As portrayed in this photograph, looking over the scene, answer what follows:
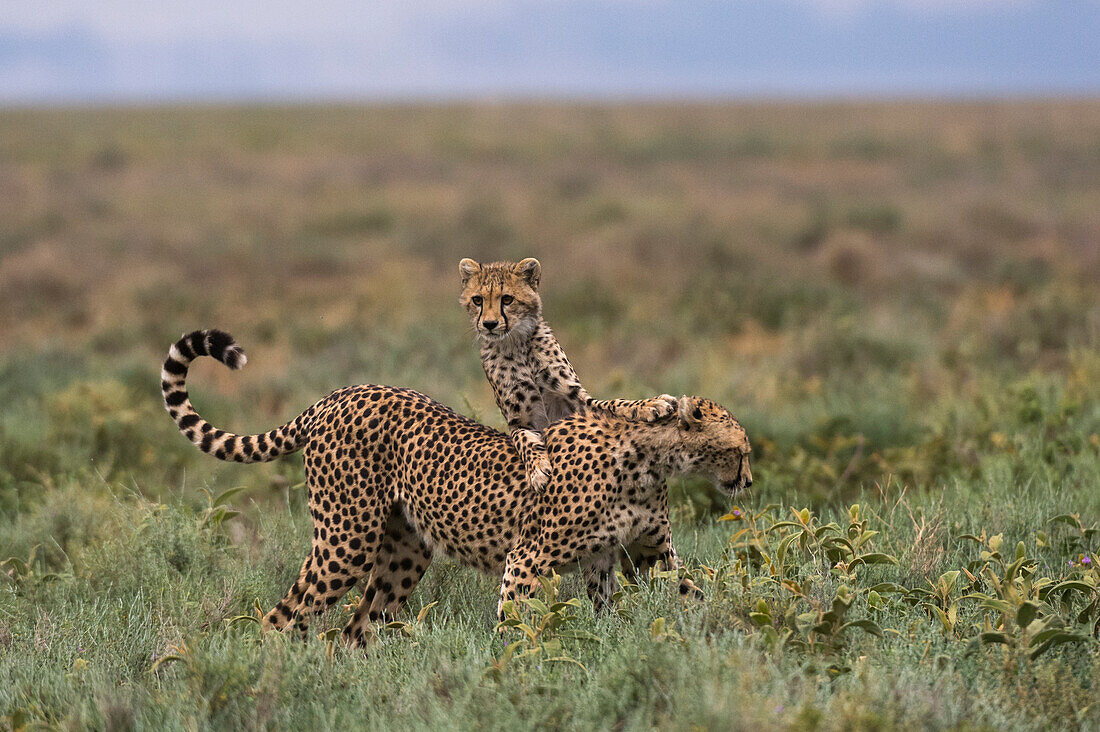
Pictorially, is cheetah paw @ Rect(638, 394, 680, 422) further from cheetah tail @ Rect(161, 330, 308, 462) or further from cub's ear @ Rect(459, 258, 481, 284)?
cheetah tail @ Rect(161, 330, 308, 462)

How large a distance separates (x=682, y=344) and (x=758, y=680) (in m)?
8.62

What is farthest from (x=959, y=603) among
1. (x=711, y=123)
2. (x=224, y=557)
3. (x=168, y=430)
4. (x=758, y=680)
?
(x=711, y=123)

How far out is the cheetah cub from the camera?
4047 millimetres

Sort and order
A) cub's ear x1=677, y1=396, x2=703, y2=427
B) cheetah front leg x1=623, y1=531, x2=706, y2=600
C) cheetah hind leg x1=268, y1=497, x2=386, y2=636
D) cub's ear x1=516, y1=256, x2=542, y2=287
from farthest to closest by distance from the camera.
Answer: cub's ear x1=516, y1=256, x2=542, y2=287 → cheetah hind leg x1=268, y1=497, x2=386, y2=636 → cheetah front leg x1=623, y1=531, x2=706, y2=600 → cub's ear x1=677, y1=396, x2=703, y2=427

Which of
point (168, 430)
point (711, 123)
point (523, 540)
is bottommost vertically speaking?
point (168, 430)

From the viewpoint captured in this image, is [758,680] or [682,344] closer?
[758,680]

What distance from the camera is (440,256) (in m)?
17.3

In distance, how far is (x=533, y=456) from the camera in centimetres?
366

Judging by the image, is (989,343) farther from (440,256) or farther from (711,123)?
(711,123)

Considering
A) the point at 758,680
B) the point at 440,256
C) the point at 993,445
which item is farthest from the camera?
the point at 440,256

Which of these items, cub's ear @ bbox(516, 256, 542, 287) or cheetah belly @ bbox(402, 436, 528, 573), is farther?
cub's ear @ bbox(516, 256, 542, 287)

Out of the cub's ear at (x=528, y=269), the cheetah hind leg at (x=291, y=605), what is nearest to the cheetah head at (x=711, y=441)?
the cub's ear at (x=528, y=269)

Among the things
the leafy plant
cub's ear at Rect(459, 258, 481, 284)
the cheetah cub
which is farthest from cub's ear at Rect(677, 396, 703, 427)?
cub's ear at Rect(459, 258, 481, 284)

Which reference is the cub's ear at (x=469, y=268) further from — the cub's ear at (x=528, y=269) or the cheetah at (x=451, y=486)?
the cheetah at (x=451, y=486)
